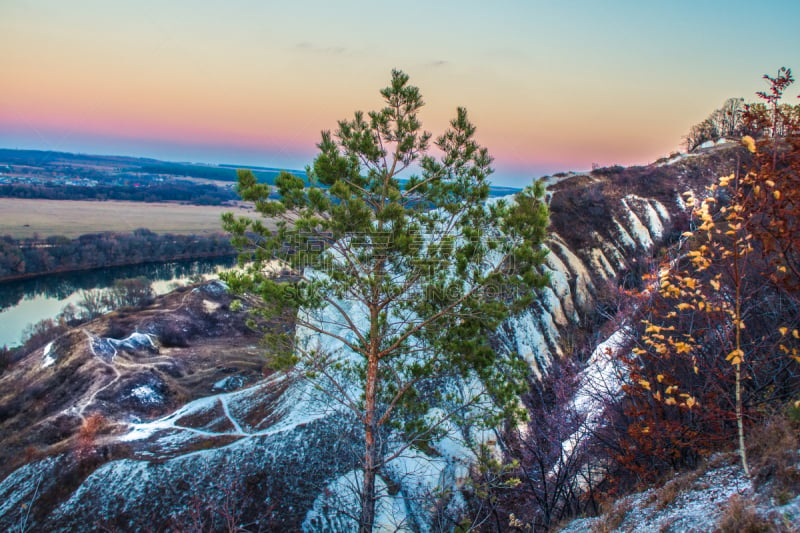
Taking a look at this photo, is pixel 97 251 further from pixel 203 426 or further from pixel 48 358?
pixel 203 426

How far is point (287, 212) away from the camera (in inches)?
392

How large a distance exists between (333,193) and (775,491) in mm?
8181

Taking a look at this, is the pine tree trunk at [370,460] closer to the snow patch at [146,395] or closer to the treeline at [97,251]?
the snow patch at [146,395]

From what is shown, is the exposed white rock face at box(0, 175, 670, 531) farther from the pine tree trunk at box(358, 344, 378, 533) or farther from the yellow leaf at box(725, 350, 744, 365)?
the yellow leaf at box(725, 350, 744, 365)

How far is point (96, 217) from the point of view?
4604 inches

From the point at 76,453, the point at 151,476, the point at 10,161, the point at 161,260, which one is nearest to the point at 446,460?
the point at 151,476

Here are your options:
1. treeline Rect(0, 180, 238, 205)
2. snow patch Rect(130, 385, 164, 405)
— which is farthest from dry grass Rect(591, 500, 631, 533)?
treeline Rect(0, 180, 238, 205)

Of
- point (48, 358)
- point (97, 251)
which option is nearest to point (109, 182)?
point (97, 251)

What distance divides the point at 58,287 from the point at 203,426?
7325 centimetres

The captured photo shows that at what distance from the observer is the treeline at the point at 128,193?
5251 inches

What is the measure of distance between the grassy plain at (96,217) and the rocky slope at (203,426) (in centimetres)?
6887

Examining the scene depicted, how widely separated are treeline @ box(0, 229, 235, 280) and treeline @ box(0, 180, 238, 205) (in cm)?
3167

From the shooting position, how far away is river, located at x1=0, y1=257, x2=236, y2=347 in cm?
5619

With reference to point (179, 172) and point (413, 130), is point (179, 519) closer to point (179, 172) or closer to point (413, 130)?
point (413, 130)
